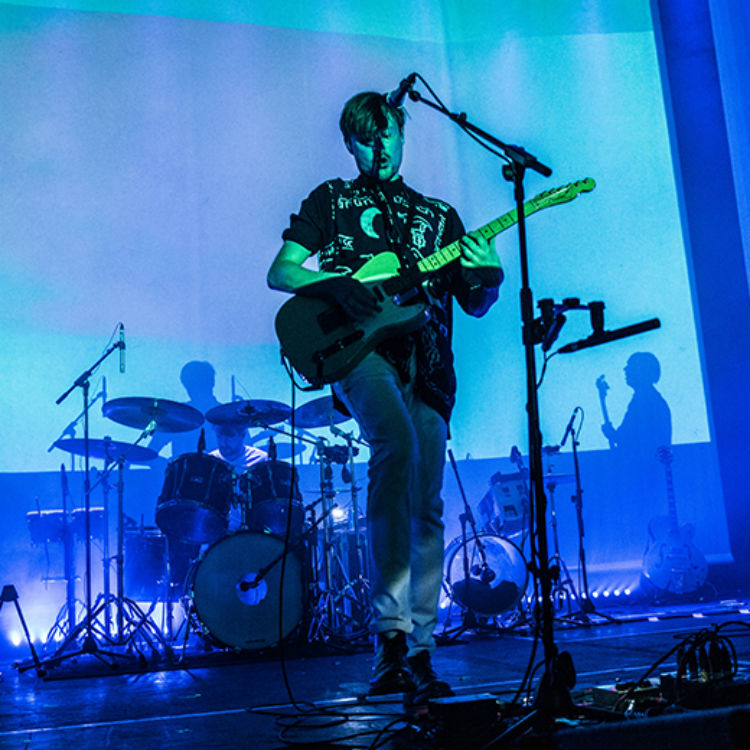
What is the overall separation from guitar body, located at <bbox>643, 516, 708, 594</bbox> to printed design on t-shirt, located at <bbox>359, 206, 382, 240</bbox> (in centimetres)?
416

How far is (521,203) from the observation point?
2049 mm

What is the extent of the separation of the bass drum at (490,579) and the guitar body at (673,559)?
1.47 metres

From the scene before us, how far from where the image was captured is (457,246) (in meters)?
2.42

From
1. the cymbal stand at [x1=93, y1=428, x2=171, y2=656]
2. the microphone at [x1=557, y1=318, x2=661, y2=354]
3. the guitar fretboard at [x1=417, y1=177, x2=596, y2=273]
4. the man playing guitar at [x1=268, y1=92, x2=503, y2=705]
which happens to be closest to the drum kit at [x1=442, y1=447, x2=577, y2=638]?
the cymbal stand at [x1=93, y1=428, x2=171, y2=656]

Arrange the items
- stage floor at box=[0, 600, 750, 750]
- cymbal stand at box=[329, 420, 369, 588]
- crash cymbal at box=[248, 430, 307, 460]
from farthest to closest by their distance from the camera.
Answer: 1. crash cymbal at box=[248, 430, 307, 460]
2. cymbal stand at box=[329, 420, 369, 588]
3. stage floor at box=[0, 600, 750, 750]

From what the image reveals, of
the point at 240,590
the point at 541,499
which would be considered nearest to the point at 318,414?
the point at 240,590

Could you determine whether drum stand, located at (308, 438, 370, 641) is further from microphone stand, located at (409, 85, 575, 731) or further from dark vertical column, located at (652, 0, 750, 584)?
dark vertical column, located at (652, 0, 750, 584)

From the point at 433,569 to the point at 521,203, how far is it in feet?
3.34

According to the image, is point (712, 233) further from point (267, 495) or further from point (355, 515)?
point (267, 495)

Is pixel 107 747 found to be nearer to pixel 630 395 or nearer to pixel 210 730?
pixel 210 730

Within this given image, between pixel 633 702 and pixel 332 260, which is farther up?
pixel 332 260

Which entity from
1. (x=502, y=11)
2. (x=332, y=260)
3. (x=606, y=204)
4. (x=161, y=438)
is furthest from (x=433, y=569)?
(x=502, y=11)

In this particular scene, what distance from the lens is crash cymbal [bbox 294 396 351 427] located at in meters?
4.73

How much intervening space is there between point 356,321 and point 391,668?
91 cm
